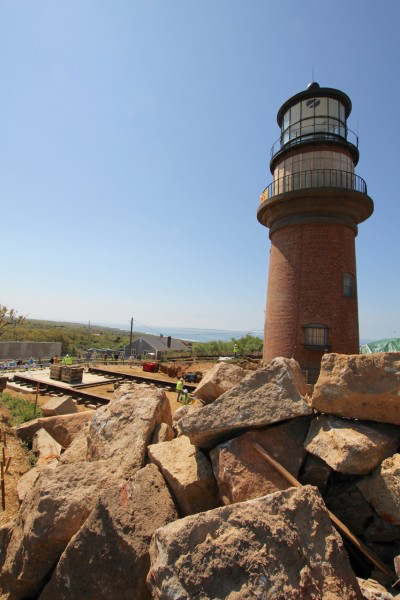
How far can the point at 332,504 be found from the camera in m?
3.91

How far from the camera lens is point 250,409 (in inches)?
A: 170

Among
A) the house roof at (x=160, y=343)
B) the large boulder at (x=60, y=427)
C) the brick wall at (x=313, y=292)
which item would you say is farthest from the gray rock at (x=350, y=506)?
the house roof at (x=160, y=343)

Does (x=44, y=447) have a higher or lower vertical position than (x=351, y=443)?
lower

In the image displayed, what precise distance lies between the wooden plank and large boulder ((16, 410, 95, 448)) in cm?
578

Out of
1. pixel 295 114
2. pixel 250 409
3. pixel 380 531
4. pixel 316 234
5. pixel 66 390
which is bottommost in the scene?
pixel 66 390

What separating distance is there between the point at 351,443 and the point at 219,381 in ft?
7.52

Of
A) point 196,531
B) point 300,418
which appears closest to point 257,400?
point 300,418

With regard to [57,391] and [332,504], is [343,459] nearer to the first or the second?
[332,504]

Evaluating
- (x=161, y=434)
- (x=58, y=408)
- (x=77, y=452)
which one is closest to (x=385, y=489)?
(x=161, y=434)

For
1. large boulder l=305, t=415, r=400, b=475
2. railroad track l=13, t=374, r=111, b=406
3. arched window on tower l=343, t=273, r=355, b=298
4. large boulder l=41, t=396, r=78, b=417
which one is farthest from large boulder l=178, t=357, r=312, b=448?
arched window on tower l=343, t=273, r=355, b=298

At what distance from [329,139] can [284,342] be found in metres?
9.72

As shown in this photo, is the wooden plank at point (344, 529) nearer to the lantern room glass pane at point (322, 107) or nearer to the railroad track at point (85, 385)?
the railroad track at point (85, 385)

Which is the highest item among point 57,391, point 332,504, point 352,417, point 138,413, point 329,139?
point 329,139

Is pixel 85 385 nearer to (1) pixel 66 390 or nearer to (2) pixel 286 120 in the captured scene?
(1) pixel 66 390
